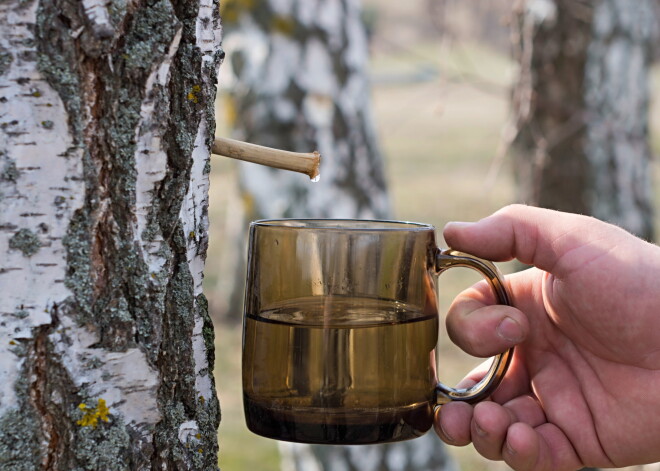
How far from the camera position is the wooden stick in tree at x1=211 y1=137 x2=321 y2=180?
1237 mm

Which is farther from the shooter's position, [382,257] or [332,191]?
[332,191]

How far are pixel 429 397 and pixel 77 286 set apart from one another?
63cm

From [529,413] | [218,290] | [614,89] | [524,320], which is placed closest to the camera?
[524,320]

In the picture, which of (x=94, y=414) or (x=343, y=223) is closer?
(x=94, y=414)

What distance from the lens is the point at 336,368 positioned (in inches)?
47.5

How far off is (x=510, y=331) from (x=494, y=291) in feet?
0.25

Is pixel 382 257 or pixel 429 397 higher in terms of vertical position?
pixel 382 257

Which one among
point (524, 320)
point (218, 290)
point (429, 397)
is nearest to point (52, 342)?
point (429, 397)

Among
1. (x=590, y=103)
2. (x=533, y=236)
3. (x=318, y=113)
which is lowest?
(x=533, y=236)

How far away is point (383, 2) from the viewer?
17.6m

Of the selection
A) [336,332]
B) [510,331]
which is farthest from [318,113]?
[336,332]

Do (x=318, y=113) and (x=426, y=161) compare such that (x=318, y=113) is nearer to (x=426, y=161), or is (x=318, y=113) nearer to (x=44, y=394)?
(x=44, y=394)

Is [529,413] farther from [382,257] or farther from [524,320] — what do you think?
[382,257]

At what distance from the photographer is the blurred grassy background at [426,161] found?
437 cm
